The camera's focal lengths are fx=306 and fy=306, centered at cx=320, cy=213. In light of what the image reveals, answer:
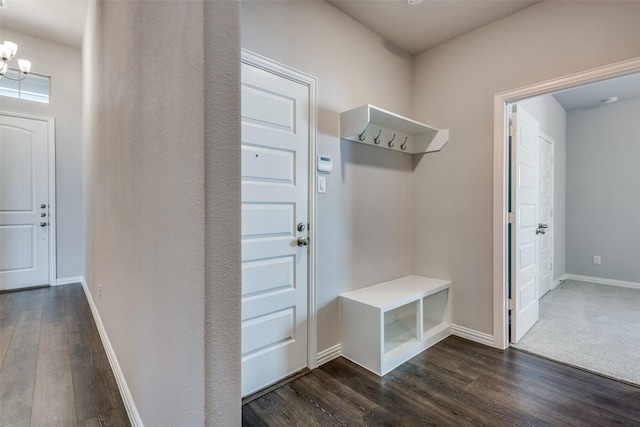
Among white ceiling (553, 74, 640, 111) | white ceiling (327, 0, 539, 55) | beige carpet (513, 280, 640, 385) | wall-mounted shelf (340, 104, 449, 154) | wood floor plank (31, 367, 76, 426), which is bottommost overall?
beige carpet (513, 280, 640, 385)

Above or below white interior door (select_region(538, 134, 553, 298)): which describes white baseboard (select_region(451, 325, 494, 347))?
below

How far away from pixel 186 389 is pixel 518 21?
128 inches

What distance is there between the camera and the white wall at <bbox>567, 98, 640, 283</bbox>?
429 cm

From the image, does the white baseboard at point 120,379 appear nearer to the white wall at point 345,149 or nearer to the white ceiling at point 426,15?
the white wall at point 345,149

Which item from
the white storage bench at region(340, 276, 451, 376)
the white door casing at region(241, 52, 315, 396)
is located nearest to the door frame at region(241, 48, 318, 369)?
the white door casing at region(241, 52, 315, 396)

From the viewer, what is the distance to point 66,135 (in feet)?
13.7

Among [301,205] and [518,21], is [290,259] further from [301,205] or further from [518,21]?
[518,21]

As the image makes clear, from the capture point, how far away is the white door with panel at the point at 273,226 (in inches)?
75.5

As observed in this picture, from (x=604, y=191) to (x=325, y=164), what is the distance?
4712mm

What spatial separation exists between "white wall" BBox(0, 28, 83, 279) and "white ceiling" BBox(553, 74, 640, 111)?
6421mm

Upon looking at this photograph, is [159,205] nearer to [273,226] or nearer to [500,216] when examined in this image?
[273,226]

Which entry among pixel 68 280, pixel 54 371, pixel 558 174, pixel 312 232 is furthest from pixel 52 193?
pixel 558 174

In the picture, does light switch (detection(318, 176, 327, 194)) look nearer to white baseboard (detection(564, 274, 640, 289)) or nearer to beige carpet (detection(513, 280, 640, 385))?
beige carpet (detection(513, 280, 640, 385))

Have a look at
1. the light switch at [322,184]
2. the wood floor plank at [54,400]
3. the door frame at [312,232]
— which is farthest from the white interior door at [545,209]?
the wood floor plank at [54,400]
